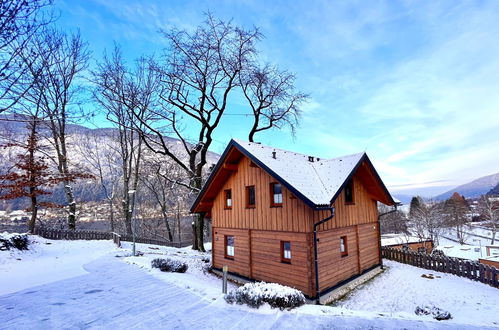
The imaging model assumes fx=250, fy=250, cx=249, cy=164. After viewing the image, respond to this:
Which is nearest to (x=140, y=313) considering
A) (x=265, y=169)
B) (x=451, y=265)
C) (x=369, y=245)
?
(x=265, y=169)

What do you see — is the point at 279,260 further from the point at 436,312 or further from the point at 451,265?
the point at 451,265

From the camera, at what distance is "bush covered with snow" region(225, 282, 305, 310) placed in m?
6.77

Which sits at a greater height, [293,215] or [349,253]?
[293,215]

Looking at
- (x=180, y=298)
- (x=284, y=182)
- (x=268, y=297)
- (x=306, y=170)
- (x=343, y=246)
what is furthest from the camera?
(x=343, y=246)

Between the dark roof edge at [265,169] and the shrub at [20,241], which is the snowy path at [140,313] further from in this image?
the shrub at [20,241]

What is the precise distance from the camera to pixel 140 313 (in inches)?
263

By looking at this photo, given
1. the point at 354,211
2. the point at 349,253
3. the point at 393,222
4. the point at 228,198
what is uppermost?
the point at 228,198

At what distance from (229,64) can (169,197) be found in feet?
79.2

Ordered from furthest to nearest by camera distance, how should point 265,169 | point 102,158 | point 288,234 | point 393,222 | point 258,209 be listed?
1. point 393,222
2. point 102,158
3. point 258,209
4. point 288,234
5. point 265,169

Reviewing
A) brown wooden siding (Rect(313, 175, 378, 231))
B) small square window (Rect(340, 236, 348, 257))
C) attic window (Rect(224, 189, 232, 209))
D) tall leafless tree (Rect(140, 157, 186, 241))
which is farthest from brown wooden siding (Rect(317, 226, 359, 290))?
tall leafless tree (Rect(140, 157, 186, 241))

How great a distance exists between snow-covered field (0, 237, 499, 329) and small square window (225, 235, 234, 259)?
1816 millimetres

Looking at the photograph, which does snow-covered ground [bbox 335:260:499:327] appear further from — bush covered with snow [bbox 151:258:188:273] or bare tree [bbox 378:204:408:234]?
bare tree [bbox 378:204:408:234]

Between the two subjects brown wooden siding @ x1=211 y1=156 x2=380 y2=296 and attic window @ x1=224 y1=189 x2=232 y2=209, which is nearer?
brown wooden siding @ x1=211 y1=156 x2=380 y2=296

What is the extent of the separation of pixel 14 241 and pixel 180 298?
1460 cm
